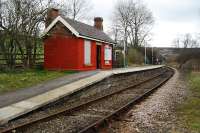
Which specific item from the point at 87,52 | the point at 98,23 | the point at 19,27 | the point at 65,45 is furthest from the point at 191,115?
the point at 98,23

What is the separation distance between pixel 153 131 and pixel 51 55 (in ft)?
62.3

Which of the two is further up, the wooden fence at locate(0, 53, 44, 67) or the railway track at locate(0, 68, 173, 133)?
the wooden fence at locate(0, 53, 44, 67)

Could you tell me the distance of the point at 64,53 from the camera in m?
26.6

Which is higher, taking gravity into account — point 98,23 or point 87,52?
point 98,23

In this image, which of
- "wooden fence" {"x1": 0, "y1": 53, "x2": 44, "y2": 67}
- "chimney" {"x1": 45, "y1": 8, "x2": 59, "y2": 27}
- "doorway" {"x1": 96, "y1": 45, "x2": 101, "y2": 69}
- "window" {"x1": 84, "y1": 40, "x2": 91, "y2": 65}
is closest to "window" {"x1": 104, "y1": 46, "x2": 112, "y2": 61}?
"doorway" {"x1": 96, "y1": 45, "x2": 101, "y2": 69}

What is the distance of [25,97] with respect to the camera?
13.9 m

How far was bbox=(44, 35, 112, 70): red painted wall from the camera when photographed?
85.6 feet

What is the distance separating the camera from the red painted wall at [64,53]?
26.1 m

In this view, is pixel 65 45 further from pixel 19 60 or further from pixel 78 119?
pixel 78 119

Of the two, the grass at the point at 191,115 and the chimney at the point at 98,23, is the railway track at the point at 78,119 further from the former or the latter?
the chimney at the point at 98,23

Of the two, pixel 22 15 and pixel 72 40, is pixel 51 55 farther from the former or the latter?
pixel 22 15

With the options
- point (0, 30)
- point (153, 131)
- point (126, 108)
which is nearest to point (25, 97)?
point (126, 108)

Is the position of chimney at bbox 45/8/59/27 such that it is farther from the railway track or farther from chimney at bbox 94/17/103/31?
the railway track

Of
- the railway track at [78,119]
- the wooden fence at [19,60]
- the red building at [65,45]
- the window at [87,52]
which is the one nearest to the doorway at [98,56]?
the red building at [65,45]
